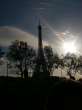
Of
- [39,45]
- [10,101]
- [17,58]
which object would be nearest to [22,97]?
[10,101]

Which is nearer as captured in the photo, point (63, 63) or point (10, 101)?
point (10, 101)

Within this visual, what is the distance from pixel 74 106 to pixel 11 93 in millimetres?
6481

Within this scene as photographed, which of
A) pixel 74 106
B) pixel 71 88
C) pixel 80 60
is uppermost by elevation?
pixel 80 60

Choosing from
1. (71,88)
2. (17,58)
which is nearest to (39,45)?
(17,58)

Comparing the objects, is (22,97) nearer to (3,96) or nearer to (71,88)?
(3,96)

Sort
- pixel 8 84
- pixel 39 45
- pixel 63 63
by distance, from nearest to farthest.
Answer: pixel 8 84
pixel 39 45
pixel 63 63

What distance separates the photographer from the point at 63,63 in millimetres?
81312

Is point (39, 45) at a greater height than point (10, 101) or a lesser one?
greater

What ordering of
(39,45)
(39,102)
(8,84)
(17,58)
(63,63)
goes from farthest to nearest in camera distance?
(63,63) → (17,58) → (39,45) → (8,84) → (39,102)

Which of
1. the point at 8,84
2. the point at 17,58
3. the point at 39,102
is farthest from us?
the point at 17,58

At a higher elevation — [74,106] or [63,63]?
[63,63]

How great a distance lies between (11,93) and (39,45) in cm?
3491

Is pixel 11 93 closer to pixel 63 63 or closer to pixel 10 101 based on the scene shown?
pixel 10 101

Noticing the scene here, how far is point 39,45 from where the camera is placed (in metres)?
62.8
